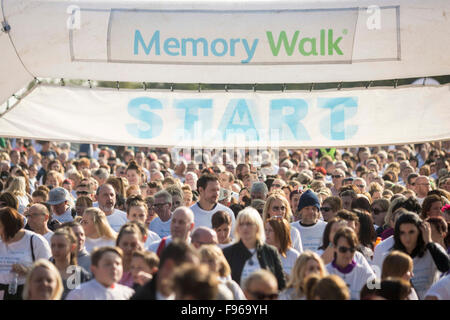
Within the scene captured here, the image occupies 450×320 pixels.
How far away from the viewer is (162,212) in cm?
903

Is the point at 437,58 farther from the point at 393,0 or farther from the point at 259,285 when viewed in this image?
the point at 259,285

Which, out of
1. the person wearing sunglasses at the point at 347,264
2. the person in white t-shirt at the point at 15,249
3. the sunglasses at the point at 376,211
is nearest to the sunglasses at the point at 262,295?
the person wearing sunglasses at the point at 347,264

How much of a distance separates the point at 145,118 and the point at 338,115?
2675 millimetres

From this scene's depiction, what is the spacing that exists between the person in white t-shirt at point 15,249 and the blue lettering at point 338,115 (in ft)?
17.2

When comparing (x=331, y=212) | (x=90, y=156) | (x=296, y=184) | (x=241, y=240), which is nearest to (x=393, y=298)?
(x=241, y=240)

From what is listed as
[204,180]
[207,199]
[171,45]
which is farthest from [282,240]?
[171,45]

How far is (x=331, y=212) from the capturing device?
29.7 feet

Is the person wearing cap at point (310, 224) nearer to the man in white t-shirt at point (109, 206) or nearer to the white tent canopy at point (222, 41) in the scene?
the man in white t-shirt at point (109, 206)

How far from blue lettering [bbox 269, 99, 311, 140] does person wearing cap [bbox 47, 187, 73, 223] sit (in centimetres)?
322

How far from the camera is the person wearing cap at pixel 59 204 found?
9.76 metres

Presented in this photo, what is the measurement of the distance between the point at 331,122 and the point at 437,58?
1.65 meters

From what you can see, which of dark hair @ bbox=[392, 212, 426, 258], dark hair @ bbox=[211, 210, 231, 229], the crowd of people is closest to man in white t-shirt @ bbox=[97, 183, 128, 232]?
the crowd of people

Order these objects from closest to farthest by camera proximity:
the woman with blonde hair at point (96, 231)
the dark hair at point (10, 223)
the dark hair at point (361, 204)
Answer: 1. the dark hair at point (10, 223)
2. the woman with blonde hair at point (96, 231)
3. the dark hair at point (361, 204)

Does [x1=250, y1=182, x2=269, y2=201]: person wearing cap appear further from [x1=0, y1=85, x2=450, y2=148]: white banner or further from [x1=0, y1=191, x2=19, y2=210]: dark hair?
[x1=0, y1=191, x2=19, y2=210]: dark hair
